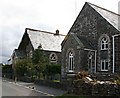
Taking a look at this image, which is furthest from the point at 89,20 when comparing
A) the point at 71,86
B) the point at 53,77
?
the point at 71,86

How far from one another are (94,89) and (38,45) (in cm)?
2960

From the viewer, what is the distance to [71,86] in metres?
21.2

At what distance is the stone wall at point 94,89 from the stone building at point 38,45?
26810mm

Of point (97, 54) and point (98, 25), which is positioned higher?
point (98, 25)

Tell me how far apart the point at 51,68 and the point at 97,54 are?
750 centimetres

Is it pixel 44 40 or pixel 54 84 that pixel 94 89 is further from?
pixel 44 40

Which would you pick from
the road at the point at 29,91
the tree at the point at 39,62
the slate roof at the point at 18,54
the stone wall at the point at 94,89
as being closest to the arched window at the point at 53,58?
the slate roof at the point at 18,54

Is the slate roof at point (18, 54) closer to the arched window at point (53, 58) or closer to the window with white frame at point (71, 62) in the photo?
the arched window at point (53, 58)

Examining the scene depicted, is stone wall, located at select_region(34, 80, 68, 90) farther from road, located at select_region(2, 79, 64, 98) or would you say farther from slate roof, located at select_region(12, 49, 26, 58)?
slate roof, located at select_region(12, 49, 26, 58)

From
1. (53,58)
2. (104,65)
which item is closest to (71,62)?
(104,65)

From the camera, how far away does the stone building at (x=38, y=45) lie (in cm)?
4809

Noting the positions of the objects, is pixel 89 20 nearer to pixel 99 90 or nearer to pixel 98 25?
pixel 98 25

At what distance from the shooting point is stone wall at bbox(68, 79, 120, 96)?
1747 cm

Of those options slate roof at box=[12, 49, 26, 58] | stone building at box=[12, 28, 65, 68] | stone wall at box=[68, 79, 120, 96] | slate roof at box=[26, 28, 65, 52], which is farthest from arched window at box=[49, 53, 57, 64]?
stone wall at box=[68, 79, 120, 96]
